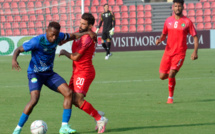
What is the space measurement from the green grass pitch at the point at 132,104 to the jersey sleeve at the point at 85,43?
1145 mm

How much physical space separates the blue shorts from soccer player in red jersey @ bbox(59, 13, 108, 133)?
333mm

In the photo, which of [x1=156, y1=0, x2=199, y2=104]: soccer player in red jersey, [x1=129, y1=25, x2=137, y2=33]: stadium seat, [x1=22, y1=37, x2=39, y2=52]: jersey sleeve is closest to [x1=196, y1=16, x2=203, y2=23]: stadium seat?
[x1=129, y1=25, x2=137, y2=33]: stadium seat

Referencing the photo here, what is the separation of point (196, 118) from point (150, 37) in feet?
67.4

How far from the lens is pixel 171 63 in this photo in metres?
10.1

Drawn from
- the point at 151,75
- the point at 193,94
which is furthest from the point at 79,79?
the point at 151,75

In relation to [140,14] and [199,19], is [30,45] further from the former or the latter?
[199,19]

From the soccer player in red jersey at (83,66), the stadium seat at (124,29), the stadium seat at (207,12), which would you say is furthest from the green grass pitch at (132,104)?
the stadium seat at (207,12)

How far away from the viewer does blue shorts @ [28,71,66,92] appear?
22.4ft

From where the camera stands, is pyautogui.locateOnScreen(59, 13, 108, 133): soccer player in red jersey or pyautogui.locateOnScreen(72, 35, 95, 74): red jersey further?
pyautogui.locateOnScreen(72, 35, 95, 74): red jersey

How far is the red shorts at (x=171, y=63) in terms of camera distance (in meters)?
9.94

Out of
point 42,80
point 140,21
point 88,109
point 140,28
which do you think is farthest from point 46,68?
point 140,21

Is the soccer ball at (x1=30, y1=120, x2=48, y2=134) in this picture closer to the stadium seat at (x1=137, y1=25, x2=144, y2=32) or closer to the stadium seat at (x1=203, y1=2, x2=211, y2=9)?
the stadium seat at (x1=137, y1=25, x2=144, y2=32)

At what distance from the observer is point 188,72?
16.2 m

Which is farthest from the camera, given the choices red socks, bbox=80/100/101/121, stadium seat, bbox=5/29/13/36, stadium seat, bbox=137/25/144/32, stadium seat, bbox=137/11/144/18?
stadium seat, bbox=137/11/144/18
